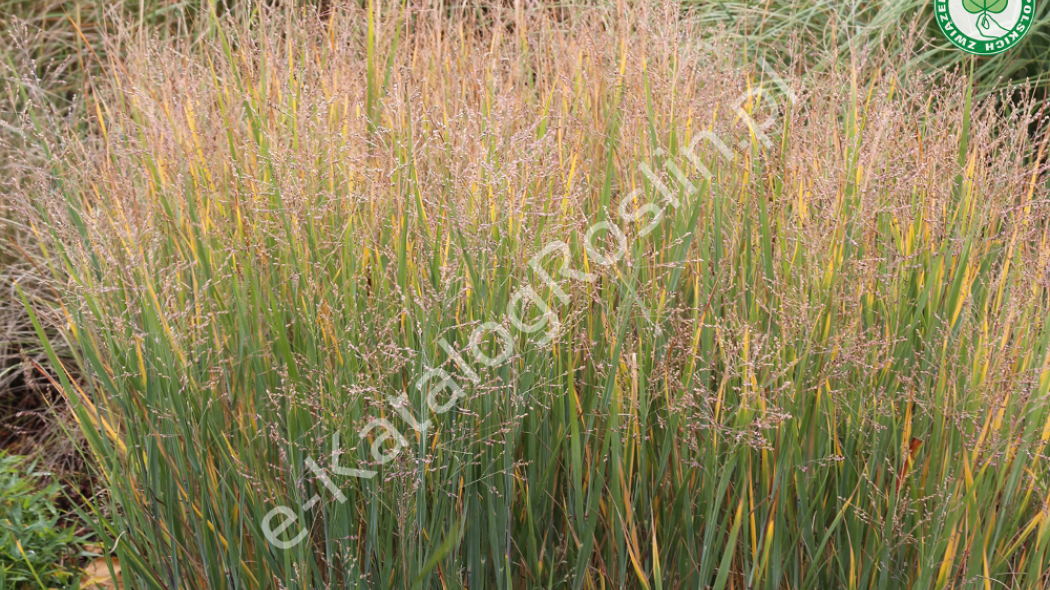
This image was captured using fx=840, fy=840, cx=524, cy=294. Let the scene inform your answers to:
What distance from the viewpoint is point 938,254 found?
171 centimetres

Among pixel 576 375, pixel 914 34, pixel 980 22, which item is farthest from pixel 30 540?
pixel 914 34

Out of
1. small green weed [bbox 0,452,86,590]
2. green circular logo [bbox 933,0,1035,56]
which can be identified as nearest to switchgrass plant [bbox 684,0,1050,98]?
green circular logo [bbox 933,0,1035,56]

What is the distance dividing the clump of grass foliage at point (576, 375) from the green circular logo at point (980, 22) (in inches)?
48.9

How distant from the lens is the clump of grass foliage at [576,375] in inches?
59.6

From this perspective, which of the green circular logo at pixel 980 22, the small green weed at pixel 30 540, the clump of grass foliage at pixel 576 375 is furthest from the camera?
the green circular logo at pixel 980 22

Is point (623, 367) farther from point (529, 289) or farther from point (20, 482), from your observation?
point (20, 482)

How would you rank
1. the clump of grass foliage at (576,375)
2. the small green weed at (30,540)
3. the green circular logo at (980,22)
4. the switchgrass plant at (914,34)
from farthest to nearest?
the switchgrass plant at (914,34)
the green circular logo at (980,22)
the small green weed at (30,540)
the clump of grass foliage at (576,375)

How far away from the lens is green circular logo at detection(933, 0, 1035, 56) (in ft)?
9.72

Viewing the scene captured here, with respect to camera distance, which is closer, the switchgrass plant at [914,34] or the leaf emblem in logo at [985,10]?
the leaf emblem in logo at [985,10]

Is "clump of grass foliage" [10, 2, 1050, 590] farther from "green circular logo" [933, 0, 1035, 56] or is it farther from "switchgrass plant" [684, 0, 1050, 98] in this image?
"switchgrass plant" [684, 0, 1050, 98]

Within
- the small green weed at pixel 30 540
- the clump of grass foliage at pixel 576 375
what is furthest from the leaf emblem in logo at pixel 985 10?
the small green weed at pixel 30 540

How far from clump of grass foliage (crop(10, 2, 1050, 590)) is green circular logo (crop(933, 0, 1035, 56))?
1243mm

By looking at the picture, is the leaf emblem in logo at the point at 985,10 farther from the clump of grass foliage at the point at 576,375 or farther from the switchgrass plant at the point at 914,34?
the clump of grass foliage at the point at 576,375

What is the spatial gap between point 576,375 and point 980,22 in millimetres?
2296
